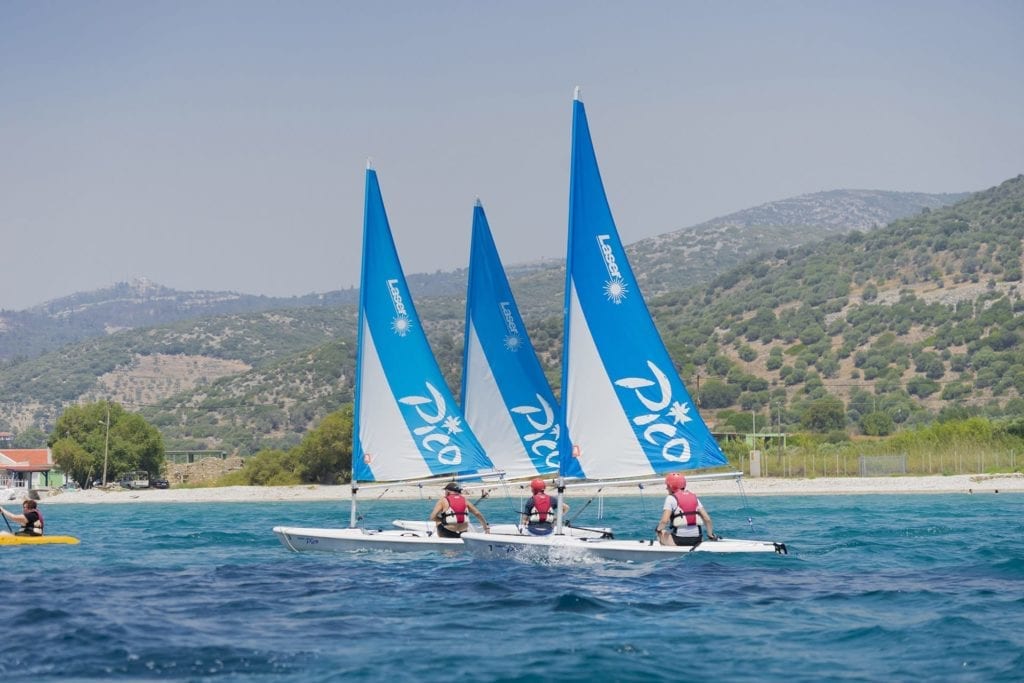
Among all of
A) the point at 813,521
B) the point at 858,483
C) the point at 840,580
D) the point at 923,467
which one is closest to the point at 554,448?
the point at 840,580

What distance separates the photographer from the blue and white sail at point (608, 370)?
26.6 metres

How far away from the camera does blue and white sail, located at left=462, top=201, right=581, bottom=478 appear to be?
3453 centimetres

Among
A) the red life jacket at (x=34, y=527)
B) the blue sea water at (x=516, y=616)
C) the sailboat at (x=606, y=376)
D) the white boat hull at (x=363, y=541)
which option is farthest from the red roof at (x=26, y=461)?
the sailboat at (x=606, y=376)

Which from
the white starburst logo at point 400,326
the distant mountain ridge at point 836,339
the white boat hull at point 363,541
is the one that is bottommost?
the white boat hull at point 363,541

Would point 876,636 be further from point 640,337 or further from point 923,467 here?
point 923,467

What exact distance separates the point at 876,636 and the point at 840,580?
619 cm

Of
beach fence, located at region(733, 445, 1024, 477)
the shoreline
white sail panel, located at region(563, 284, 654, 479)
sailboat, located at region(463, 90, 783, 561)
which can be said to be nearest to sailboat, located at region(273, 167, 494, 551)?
sailboat, located at region(463, 90, 783, 561)

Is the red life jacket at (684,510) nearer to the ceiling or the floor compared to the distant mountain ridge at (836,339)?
nearer to the floor

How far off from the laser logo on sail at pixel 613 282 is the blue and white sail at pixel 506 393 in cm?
765

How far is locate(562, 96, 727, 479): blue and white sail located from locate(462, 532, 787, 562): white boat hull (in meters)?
1.45

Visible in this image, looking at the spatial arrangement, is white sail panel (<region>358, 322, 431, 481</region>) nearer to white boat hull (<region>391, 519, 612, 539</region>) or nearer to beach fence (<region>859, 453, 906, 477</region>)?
white boat hull (<region>391, 519, 612, 539</region>)

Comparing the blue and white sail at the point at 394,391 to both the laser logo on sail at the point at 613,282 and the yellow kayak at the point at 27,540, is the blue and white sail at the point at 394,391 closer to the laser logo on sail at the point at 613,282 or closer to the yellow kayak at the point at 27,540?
the laser logo on sail at the point at 613,282

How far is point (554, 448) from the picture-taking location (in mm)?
34688

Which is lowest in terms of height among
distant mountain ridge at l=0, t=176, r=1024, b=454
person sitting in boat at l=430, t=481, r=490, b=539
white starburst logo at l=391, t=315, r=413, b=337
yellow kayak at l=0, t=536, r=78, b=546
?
yellow kayak at l=0, t=536, r=78, b=546
